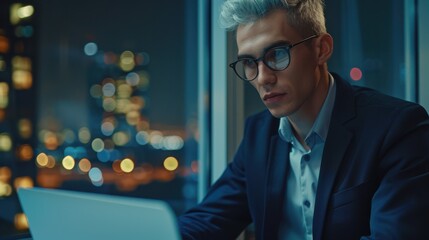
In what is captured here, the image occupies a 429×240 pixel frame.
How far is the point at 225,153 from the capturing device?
6.73 ft

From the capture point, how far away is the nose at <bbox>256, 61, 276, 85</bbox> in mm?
1188

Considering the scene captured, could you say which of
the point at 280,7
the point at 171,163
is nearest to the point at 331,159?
the point at 280,7

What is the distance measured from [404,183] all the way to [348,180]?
161 millimetres

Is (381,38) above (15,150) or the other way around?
above

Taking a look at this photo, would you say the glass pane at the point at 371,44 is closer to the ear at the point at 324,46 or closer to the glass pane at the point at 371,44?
the glass pane at the point at 371,44

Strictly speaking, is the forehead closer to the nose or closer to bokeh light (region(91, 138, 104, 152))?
the nose

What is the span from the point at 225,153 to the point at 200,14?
66 centimetres

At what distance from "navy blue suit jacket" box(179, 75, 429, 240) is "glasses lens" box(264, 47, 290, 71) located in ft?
0.77

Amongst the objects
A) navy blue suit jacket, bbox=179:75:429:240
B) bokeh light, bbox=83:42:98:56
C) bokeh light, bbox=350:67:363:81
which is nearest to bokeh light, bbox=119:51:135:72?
bokeh light, bbox=83:42:98:56

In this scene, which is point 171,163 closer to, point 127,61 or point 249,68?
point 127,61

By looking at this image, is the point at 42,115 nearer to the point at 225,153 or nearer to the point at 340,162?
the point at 225,153

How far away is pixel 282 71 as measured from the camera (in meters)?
1.20

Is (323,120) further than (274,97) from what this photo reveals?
Yes

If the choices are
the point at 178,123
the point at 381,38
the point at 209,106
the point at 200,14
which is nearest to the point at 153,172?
the point at 178,123
